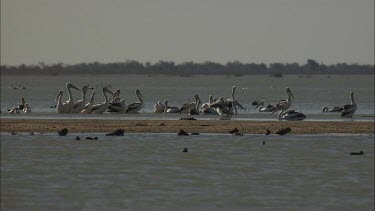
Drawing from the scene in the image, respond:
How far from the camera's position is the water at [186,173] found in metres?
13.4

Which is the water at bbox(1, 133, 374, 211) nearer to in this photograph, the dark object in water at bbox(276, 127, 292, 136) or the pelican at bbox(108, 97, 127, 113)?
the dark object in water at bbox(276, 127, 292, 136)

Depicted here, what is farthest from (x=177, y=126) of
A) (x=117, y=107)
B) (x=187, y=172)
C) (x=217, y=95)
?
(x=217, y=95)

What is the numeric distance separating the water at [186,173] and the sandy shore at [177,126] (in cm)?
165

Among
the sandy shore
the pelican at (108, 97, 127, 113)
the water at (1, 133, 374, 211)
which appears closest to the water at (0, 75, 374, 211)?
the water at (1, 133, 374, 211)

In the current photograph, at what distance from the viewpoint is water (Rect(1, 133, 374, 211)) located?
13.4 m

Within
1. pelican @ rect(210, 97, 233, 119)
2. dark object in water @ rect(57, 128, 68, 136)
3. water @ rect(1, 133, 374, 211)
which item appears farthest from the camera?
pelican @ rect(210, 97, 233, 119)

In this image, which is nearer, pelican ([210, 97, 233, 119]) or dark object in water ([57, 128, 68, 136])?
dark object in water ([57, 128, 68, 136])

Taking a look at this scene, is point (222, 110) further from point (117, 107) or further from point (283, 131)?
point (283, 131)

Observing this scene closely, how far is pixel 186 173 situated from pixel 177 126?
9.05 metres

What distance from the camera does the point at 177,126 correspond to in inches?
992

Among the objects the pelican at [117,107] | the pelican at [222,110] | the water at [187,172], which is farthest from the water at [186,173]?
the pelican at [117,107]

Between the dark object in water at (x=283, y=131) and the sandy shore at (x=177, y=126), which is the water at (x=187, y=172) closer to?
the dark object in water at (x=283, y=131)

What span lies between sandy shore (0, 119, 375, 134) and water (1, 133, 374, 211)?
1.65 m

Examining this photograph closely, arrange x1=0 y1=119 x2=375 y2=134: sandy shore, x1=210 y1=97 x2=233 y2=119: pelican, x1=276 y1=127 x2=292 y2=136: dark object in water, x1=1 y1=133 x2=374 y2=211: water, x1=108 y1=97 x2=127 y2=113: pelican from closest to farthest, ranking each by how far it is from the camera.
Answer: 1. x1=1 y1=133 x2=374 y2=211: water
2. x1=276 y1=127 x2=292 y2=136: dark object in water
3. x1=0 y1=119 x2=375 y2=134: sandy shore
4. x1=210 y1=97 x2=233 y2=119: pelican
5. x1=108 y1=97 x2=127 y2=113: pelican
